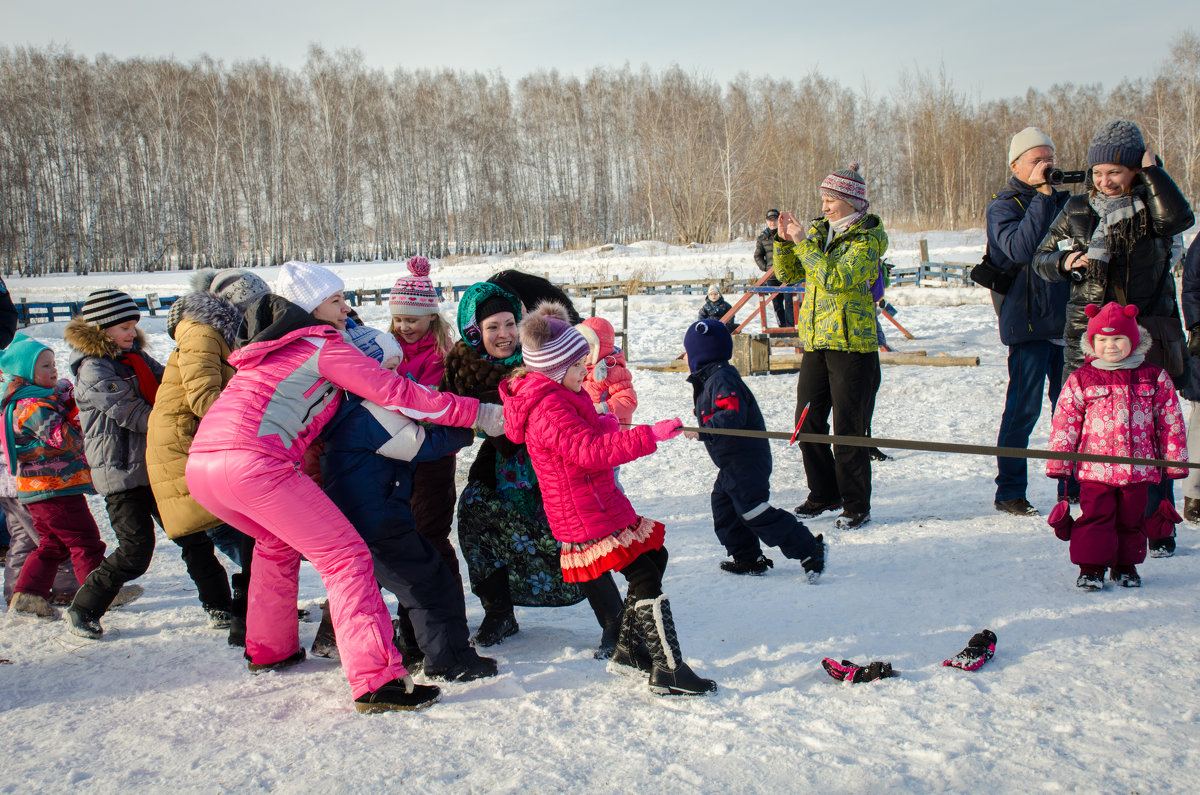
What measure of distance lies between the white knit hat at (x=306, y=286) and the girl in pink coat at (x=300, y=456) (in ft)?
0.14

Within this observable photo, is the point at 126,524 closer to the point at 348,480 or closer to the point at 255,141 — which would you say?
the point at 348,480

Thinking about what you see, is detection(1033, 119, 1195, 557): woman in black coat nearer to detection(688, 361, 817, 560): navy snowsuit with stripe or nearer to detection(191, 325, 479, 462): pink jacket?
detection(688, 361, 817, 560): navy snowsuit with stripe

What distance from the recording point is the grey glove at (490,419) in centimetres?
289

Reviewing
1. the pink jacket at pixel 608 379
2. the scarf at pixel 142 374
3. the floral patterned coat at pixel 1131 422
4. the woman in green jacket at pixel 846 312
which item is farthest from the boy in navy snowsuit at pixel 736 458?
the scarf at pixel 142 374

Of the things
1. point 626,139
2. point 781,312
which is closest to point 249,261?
point 626,139

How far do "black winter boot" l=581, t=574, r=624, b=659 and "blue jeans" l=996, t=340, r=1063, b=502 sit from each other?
257 cm

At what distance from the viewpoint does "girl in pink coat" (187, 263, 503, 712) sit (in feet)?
8.32

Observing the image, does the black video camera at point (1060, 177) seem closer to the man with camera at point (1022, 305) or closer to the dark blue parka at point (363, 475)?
the man with camera at point (1022, 305)

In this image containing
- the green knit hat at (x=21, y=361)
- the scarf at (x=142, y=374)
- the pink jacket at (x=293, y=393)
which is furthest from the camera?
the green knit hat at (x=21, y=361)

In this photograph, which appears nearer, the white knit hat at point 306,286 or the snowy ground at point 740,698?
the snowy ground at point 740,698

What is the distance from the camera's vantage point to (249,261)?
41.2 meters

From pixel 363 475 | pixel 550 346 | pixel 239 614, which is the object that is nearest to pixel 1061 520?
pixel 550 346

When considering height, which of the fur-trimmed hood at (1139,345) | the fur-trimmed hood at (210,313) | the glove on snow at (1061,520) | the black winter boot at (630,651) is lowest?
the black winter boot at (630,651)

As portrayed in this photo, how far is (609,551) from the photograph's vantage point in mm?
2670
